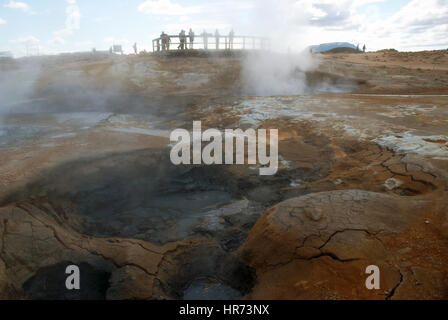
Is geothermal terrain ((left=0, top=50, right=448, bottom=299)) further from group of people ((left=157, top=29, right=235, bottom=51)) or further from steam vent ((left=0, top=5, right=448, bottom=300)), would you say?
group of people ((left=157, top=29, right=235, bottom=51))

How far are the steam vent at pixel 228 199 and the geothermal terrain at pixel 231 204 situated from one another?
2cm

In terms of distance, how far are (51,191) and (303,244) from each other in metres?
3.01

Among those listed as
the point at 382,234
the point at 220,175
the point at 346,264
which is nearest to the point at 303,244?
the point at 346,264

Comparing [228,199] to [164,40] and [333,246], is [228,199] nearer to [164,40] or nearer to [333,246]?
[333,246]

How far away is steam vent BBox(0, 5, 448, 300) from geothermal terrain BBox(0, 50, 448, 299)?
2 centimetres

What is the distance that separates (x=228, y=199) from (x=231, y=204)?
156 mm

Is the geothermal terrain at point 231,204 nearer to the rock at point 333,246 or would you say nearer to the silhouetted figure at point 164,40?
the rock at point 333,246

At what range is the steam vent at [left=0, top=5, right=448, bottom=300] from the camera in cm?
230

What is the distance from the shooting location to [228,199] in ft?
13.8

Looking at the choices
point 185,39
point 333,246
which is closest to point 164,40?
point 185,39

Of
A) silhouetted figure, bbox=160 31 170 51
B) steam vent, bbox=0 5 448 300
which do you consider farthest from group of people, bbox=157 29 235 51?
steam vent, bbox=0 5 448 300

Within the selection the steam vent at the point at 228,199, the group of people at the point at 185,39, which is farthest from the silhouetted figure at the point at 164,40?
the steam vent at the point at 228,199
